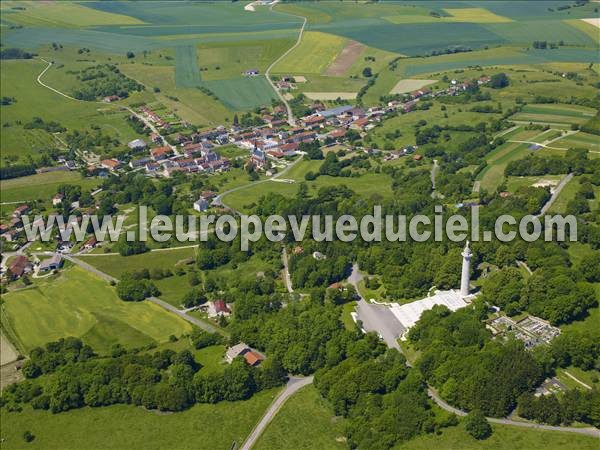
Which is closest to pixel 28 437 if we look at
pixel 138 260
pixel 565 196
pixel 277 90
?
pixel 138 260

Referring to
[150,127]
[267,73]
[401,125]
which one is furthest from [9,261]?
[267,73]

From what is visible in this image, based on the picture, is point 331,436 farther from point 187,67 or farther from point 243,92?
point 187,67

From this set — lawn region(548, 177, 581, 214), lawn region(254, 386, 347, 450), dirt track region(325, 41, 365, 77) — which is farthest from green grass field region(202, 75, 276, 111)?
lawn region(254, 386, 347, 450)

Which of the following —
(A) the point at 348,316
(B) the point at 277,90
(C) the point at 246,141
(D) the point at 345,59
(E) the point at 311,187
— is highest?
(D) the point at 345,59

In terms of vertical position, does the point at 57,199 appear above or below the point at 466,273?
below

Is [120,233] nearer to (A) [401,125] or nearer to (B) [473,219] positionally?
(B) [473,219]

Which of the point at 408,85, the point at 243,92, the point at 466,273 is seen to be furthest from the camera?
the point at 243,92

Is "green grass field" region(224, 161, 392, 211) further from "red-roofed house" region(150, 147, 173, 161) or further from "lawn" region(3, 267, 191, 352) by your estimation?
"lawn" region(3, 267, 191, 352)
